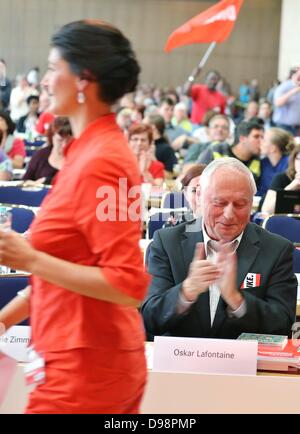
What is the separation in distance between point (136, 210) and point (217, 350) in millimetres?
832

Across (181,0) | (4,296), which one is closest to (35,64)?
(181,0)

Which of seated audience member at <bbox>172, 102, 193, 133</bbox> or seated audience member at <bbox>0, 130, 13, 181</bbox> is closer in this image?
seated audience member at <bbox>0, 130, 13, 181</bbox>

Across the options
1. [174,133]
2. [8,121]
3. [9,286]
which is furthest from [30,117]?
[9,286]

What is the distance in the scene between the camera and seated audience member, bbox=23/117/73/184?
708 cm

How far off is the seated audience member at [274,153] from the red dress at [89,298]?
5.99m

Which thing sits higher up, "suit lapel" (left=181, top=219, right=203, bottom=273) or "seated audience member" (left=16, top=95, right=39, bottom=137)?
"suit lapel" (left=181, top=219, right=203, bottom=273)

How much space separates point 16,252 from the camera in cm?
167

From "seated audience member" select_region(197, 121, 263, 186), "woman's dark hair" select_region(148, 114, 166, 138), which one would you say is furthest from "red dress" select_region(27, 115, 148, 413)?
"woman's dark hair" select_region(148, 114, 166, 138)

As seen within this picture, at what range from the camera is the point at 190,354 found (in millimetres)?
2451

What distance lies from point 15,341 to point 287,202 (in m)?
3.33

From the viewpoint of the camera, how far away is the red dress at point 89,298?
5.42 feet

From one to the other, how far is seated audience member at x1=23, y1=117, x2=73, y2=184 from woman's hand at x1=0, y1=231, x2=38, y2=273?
5.40m

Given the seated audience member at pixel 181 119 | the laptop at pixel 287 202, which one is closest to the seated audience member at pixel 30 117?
the seated audience member at pixel 181 119

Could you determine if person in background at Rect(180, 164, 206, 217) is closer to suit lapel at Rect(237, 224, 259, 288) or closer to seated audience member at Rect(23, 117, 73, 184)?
suit lapel at Rect(237, 224, 259, 288)
